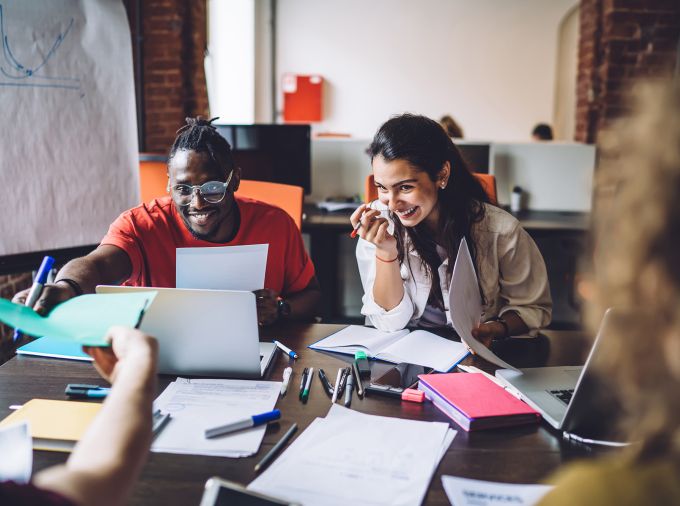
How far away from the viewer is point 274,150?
3.27 m

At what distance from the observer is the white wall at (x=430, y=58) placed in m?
6.12

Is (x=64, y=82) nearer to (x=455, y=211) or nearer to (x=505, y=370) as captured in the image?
(x=455, y=211)

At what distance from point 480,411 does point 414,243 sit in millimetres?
749

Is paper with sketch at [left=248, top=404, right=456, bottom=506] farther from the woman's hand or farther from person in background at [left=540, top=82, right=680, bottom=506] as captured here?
the woman's hand

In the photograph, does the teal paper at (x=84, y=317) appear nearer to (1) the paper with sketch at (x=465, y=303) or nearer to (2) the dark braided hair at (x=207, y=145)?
(1) the paper with sketch at (x=465, y=303)

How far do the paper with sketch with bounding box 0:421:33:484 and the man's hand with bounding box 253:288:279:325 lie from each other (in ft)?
2.07

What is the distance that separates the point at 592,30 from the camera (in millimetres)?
4312

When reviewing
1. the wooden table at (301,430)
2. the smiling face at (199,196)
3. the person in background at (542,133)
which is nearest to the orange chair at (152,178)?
the smiling face at (199,196)

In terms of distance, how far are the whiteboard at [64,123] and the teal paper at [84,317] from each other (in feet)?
3.54

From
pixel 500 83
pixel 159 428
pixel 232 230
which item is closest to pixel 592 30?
pixel 500 83

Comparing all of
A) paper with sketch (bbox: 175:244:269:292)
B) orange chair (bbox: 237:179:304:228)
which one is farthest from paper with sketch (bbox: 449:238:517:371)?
orange chair (bbox: 237:179:304:228)

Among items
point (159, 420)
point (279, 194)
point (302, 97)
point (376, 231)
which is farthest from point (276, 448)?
point (302, 97)

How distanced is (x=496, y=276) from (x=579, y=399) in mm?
738

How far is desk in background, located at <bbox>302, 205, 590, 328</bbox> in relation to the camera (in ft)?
10.3
